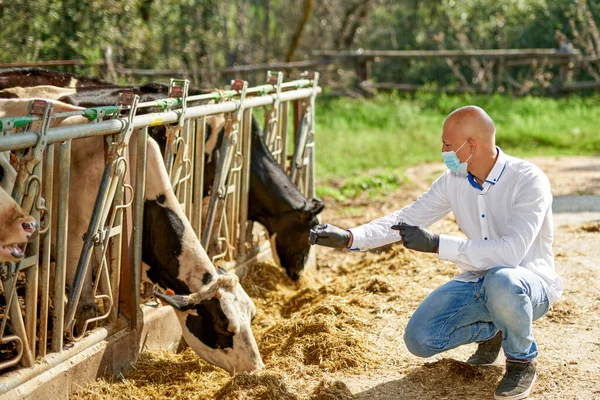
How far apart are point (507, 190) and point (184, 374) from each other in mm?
2151

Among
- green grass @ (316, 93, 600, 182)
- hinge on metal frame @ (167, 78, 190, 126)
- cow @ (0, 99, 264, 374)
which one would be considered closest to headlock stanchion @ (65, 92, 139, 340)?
cow @ (0, 99, 264, 374)

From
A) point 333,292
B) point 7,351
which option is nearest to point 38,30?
point 333,292

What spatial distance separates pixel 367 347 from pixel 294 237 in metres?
2.27

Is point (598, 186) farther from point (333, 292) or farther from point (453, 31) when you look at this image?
point (453, 31)

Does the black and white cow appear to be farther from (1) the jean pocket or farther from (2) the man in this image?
(1) the jean pocket

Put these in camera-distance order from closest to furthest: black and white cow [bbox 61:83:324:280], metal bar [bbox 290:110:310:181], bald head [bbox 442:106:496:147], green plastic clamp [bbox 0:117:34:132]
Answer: green plastic clamp [bbox 0:117:34:132], bald head [bbox 442:106:496:147], black and white cow [bbox 61:83:324:280], metal bar [bbox 290:110:310:181]

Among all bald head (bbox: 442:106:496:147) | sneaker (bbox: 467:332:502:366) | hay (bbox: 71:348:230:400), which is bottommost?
hay (bbox: 71:348:230:400)

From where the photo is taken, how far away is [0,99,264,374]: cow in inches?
191

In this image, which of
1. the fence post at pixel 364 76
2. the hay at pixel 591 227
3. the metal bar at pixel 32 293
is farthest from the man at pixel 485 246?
the fence post at pixel 364 76

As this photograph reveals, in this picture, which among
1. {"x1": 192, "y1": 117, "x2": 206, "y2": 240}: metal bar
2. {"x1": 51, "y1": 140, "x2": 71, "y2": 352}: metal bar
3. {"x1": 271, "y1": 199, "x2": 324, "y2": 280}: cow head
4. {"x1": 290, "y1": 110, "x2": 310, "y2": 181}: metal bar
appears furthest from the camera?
{"x1": 290, "y1": 110, "x2": 310, "y2": 181}: metal bar

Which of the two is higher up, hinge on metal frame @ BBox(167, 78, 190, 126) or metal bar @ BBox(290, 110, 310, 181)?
hinge on metal frame @ BBox(167, 78, 190, 126)

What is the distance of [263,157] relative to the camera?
706 centimetres

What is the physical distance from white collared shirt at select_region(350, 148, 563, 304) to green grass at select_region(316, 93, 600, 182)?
5719mm

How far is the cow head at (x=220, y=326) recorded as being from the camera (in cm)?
483
